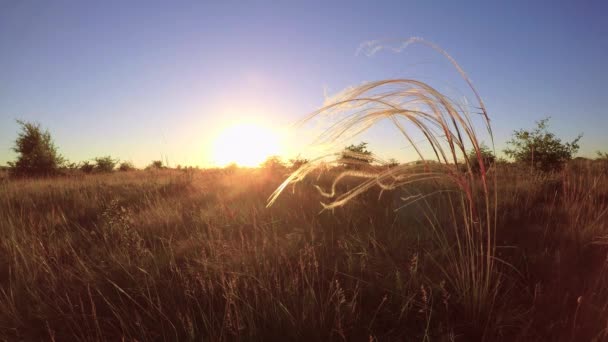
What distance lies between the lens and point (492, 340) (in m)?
1.74

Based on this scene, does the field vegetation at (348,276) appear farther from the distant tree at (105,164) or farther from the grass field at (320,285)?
the distant tree at (105,164)

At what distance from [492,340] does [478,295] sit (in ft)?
0.79

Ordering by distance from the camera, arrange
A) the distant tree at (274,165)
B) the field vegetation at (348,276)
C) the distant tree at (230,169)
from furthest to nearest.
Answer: the distant tree at (230,169)
the distant tree at (274,165)
the field vegetation at (348,276)

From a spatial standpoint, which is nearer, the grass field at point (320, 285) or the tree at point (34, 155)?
the grass field at point (320, 285)

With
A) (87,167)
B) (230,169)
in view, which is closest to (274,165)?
(230,169)

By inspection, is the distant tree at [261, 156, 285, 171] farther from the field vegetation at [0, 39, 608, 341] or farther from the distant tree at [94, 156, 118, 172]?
the distant tree at [94, 156, 118, 172]

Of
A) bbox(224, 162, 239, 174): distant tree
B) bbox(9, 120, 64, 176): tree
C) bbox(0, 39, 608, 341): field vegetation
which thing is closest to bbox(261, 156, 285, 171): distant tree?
bbox(224, 162, 239, 174): distant tree

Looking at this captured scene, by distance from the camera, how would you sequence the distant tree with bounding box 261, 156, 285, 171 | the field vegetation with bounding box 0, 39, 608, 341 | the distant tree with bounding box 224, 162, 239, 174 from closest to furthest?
1. the field vegetation with bounding box 0, 39, 608, 341
2. the distant tree with bounding box 261, 156, 285, 171
3. the distant tree with bounding box 224, 162, 239, 174

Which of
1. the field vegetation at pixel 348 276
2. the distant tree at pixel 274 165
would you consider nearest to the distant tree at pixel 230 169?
the distant tree at pixel 274 165

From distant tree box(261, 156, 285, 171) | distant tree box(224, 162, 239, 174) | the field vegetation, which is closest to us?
the field vegetation

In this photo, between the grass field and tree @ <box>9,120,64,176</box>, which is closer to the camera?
the grass field

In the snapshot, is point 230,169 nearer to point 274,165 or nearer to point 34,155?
point 274,165

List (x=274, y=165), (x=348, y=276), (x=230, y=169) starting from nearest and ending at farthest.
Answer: (x=348, y=276)
(x=274, y=165)
(x=230, y=169)

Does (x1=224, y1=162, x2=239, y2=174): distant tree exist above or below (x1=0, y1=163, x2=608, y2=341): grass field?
above
